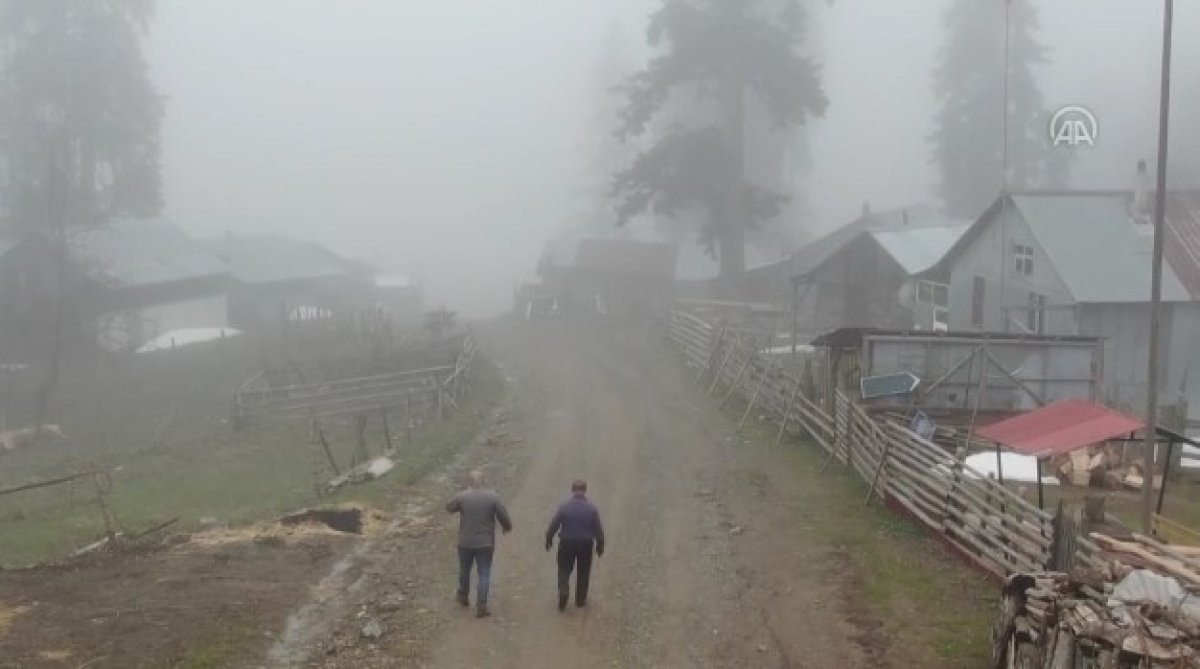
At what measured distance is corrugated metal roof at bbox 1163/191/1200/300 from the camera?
99.6 feet

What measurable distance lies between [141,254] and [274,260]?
35.9ft

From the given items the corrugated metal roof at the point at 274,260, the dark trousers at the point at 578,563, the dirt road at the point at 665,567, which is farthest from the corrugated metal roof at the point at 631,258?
the dark trousers at the point at 578,563

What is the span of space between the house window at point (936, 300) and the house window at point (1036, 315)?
4.59 meters

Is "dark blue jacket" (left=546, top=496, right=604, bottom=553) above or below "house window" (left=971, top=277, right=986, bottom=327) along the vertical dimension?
below

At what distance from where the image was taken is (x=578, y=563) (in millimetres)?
14609

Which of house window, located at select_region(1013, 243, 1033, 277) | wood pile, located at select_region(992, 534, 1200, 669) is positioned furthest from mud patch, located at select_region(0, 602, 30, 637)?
house window, located at select_region(1013, 243, 1033, 277)

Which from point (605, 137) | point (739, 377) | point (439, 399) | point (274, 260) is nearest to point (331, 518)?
point (439, 399)

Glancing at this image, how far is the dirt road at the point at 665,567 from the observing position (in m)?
13.4

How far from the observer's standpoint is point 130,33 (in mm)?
49750

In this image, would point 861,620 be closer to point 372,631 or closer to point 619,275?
point 372,631

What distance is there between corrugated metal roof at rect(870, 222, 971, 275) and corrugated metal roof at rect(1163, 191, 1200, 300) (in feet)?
21.9

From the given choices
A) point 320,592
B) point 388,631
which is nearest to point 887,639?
point 388,631

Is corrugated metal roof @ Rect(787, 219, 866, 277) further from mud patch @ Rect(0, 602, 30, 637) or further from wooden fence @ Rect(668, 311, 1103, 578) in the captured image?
mud patch @ Rect(0, 602, 30, 637)

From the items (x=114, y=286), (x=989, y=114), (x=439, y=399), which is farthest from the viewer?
(x=989, y=114)
